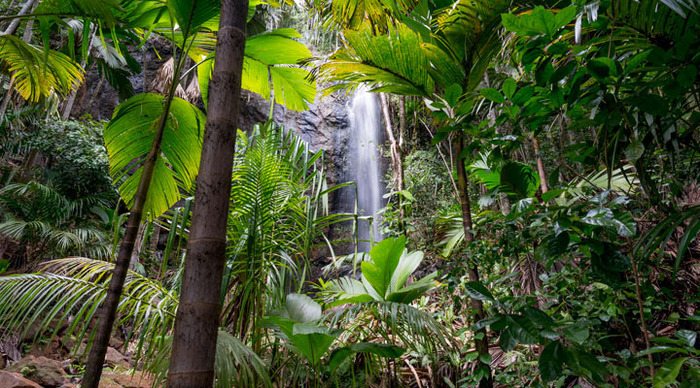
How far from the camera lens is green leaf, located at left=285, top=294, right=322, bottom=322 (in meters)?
2.57

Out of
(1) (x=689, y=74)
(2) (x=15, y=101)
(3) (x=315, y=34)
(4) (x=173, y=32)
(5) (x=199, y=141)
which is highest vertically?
(3) (x=315, y=34)

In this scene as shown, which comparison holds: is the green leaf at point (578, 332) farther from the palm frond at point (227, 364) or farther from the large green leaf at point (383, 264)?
the large green leaf at point (383, 264)

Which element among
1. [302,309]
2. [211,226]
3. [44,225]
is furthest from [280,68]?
[44,225]

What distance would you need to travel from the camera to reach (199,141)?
2758mm

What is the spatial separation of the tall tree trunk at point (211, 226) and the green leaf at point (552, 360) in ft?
3.52

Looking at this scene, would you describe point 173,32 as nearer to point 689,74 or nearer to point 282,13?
point 689,74

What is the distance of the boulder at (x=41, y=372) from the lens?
4203 millimetres

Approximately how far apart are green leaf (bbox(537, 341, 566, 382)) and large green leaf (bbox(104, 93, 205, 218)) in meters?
2.33

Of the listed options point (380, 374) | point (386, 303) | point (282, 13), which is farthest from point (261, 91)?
point (282, 13)

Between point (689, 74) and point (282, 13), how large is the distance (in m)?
11.9

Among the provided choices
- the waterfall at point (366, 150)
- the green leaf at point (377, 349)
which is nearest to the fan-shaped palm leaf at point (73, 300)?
the green leaf at point (377, 349)

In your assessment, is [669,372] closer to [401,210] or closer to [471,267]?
[471,267]

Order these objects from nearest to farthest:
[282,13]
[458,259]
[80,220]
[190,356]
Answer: [190,356], [458,259], [80,220], [282,13]

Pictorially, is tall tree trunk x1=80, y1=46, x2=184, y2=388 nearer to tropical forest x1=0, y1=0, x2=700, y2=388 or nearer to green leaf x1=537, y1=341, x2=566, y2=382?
tropical forest x1=0, y1=0, x2=700, y2=388
